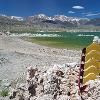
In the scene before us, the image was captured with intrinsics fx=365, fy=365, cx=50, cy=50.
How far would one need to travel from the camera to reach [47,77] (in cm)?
1119

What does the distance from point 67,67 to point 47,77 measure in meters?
0.73

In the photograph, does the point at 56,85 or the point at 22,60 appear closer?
the point at 56,85

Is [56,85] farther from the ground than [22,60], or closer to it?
farther from the ground

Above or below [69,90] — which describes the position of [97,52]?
above

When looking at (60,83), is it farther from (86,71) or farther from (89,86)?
(89,86)

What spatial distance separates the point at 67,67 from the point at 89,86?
253cm

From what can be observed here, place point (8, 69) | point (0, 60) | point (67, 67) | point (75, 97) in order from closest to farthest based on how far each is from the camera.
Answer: point (75, 97) → point (67, 67) → point (8, 69) → point (0, 60)

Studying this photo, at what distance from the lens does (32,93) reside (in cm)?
→ 1224

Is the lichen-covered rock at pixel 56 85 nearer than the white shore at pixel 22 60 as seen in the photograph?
Yes

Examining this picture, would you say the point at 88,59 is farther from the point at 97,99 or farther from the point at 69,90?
the point at 97,99

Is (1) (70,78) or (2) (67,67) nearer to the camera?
(1) (70,78)

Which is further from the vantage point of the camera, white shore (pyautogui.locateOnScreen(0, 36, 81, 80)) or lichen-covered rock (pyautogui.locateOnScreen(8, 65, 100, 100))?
white shore (pyautogui.locateOnScreen(0, 36, 81, 80))

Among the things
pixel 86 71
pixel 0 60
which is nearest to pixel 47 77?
pixel 86 71

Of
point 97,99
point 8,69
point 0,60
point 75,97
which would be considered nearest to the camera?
point 97,99
